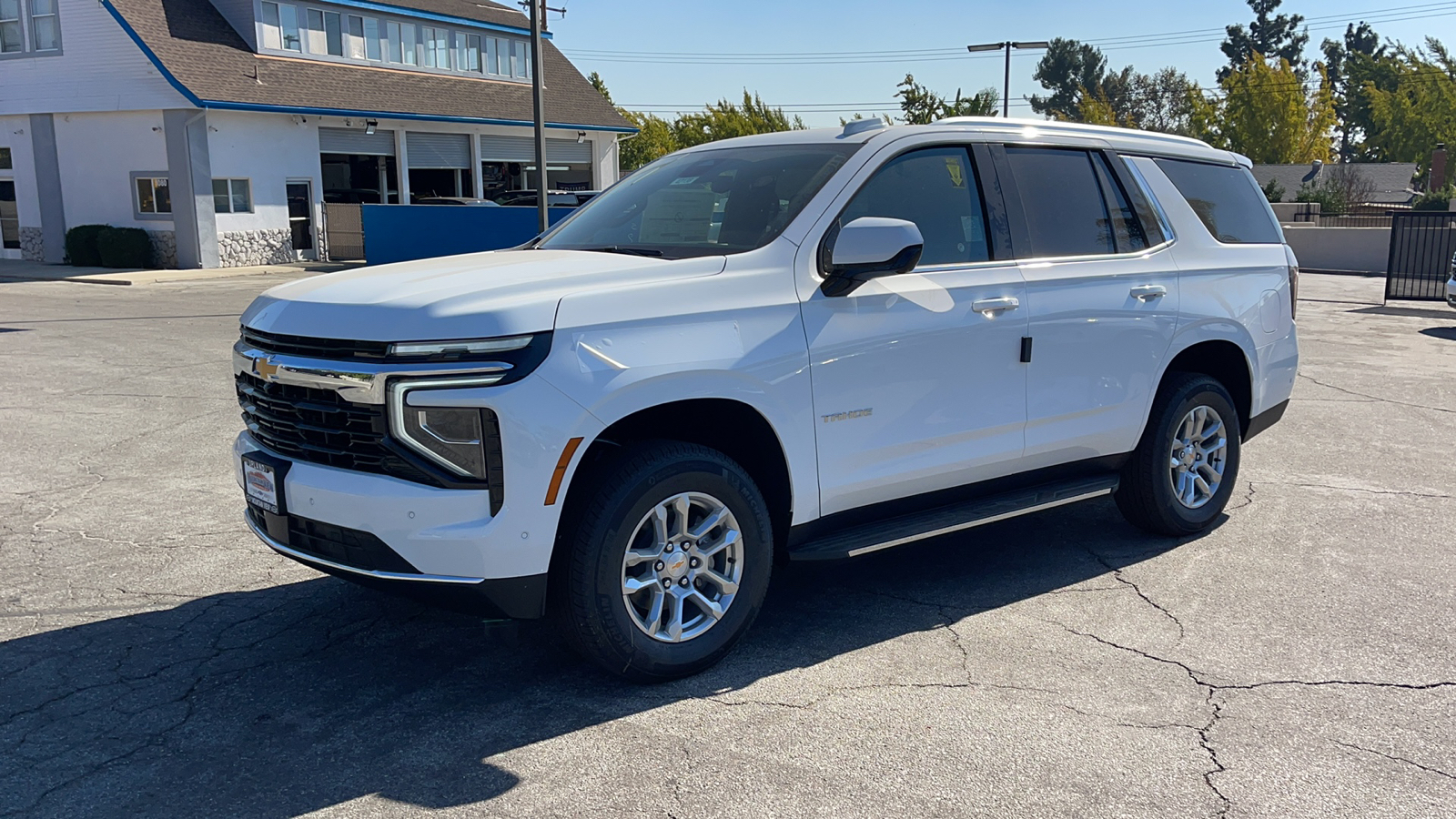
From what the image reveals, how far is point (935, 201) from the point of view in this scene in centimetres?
506

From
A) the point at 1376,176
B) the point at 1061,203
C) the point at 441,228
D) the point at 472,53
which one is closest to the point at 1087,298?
the point at 1061,203

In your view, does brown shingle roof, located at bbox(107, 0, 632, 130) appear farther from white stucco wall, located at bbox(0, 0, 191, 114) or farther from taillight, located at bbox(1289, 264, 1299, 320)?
taillight, located at bbox(1289, 264, 1299, 320)

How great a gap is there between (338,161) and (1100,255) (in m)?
31.0

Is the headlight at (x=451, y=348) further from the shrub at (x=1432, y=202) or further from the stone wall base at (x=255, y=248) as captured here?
the shrub at (x=1432, y=202)

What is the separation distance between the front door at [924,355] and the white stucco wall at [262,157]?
86.6 ft

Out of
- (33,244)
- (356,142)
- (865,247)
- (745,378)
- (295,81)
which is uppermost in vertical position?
(295,81)

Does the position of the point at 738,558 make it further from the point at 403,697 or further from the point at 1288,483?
the point at 1288,483

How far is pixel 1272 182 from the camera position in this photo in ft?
165

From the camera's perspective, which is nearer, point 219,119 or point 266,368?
point 266,368

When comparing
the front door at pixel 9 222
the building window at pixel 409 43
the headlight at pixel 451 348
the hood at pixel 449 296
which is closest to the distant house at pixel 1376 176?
the building window at pixel 409 43

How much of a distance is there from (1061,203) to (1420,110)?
7472cm

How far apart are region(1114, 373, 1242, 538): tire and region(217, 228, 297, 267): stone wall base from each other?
1041 inches

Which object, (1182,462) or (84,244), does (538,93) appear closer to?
(84,244)

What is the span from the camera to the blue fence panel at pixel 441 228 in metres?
27.1
